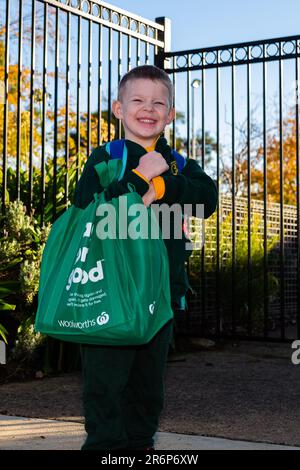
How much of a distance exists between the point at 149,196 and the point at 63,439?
1.49 m

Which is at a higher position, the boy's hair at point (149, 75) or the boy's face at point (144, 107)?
the boy's hair at point (149, 75)

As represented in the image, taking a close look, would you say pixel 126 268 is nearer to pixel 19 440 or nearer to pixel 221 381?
pixel 19 440

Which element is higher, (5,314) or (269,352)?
(5,314)

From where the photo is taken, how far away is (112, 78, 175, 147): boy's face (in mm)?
2506

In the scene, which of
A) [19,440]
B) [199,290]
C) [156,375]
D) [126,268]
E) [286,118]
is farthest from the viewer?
[286,118]

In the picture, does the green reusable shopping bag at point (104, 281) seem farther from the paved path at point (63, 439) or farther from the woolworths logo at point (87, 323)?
the paved path at point (63, 439)

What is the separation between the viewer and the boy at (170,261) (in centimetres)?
231

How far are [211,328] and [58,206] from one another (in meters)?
2.59

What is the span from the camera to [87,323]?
2145 mm

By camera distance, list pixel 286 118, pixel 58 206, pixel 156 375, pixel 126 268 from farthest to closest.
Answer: pixel 286 118 → pixel 58 206 → pixel 156 375 → pixel 126 268

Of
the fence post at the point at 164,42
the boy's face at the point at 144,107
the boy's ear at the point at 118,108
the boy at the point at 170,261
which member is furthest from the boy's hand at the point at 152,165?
the fence post at the point at 164,42

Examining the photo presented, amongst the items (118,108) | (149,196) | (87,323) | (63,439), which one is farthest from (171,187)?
(63,439)

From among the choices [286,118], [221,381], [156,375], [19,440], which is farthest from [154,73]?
[286,118]

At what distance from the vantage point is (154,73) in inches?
99.4
